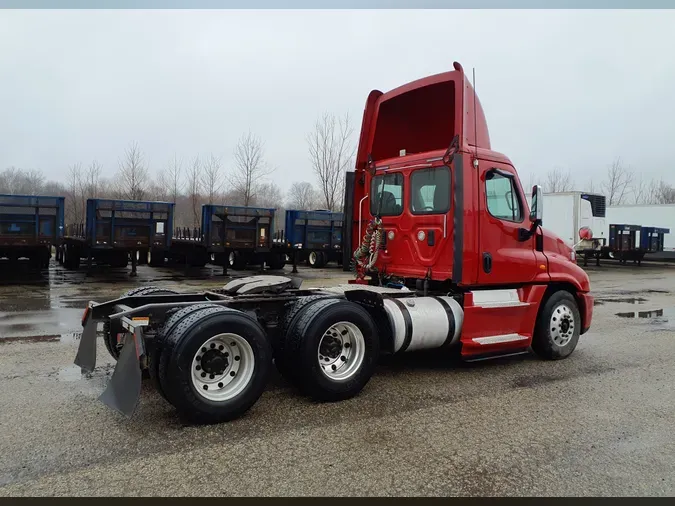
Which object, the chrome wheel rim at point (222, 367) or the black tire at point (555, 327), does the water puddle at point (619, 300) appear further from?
the chrome wheel rim at point (222, 367)

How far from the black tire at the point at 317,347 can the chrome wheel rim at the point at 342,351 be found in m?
0.03

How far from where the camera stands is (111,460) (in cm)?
367

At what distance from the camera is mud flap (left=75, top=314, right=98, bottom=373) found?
5070 millimetres

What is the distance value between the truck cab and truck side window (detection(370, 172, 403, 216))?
1 centimetres

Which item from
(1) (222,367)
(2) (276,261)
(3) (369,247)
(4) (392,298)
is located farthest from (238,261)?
(1) (222,367)

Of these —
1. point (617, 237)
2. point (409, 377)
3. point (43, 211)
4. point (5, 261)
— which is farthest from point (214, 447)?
point (617, 237)

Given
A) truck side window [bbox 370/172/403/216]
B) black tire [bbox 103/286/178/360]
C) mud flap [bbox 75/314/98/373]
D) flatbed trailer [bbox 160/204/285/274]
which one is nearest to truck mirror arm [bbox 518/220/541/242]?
truck side window [bbox 370/172/403/216]

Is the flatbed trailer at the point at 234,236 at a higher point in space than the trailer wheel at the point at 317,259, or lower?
higher

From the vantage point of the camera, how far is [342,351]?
5.26 metres

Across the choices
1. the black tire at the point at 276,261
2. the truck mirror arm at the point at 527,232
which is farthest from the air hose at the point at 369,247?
the black tire at the point at 276,261

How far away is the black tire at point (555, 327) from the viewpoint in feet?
22.1

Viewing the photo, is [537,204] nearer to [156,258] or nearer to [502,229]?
[502,229]

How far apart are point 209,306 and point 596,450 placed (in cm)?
332

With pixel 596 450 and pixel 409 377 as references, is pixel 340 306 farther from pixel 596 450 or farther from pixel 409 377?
pixel 596 450
